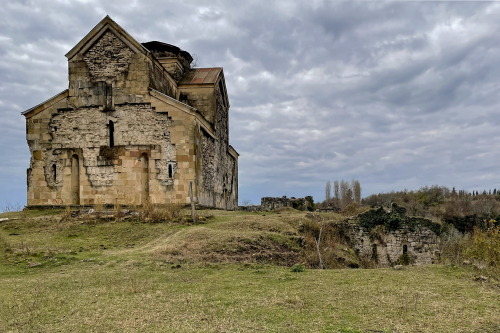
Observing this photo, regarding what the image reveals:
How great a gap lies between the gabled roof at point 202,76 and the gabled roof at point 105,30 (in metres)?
4.81

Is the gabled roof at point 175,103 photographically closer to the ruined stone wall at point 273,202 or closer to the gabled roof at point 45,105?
the gabled roof at point 45,105

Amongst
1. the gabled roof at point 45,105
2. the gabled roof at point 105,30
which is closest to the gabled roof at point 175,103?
the gabled roof at point 105,30

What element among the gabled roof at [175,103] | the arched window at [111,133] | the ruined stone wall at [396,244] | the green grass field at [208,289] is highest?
the gabled roof at [175,103]

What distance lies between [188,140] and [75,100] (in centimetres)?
560

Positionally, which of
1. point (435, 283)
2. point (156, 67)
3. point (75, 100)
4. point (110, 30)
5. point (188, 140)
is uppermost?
point (110, 30)

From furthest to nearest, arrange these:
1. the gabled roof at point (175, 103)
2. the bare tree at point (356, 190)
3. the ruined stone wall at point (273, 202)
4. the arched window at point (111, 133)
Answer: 1. the bare tree at point (356, 190)
2. the ruined stone wall at point (273, 202)
3. the arched window at point (111, 133)
4. the gabled roof at point (175, 103)

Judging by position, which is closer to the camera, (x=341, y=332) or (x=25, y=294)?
(x=341, y=332)

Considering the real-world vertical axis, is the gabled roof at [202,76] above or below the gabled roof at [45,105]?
above

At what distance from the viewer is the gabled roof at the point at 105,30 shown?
18.8 metres

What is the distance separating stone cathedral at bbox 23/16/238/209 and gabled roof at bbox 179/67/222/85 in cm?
379

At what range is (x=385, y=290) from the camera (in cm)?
762

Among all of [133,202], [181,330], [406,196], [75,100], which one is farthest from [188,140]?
[406,196]

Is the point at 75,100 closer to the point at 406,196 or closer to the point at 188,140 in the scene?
the point at 188,140

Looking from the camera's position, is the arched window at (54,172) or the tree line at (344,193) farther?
the tree line at (344,193)
